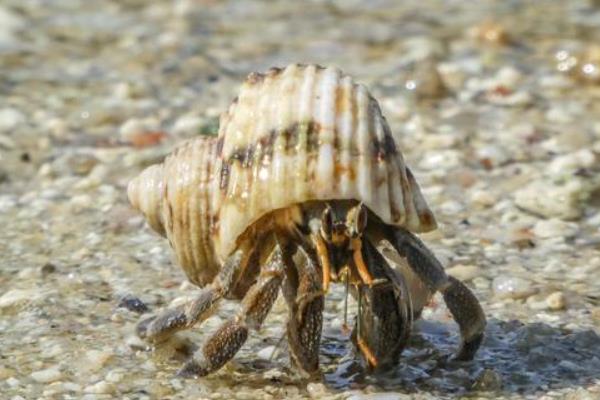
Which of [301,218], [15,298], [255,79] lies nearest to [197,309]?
[301,218]

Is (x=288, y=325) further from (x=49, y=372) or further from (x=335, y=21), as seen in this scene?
(x=335, y=21)

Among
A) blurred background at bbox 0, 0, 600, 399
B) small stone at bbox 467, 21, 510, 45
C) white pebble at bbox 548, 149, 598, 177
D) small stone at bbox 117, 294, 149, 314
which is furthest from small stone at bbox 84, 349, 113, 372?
small stone at bbox 467, 21, 510, 45

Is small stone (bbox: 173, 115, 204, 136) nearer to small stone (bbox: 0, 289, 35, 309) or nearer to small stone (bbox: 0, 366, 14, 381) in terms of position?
small stone (bbox: 0, 289, 35, 309)

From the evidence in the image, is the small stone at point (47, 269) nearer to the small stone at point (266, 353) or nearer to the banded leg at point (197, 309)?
the banded leg at point (197, 309)

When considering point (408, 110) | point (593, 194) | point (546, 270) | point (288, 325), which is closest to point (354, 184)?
point (288, 325)

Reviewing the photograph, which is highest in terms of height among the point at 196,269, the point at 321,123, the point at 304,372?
the point at 321,123

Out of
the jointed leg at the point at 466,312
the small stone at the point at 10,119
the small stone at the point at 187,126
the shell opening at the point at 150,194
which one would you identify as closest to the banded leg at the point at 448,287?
the jointed leg at the point at 466,312
